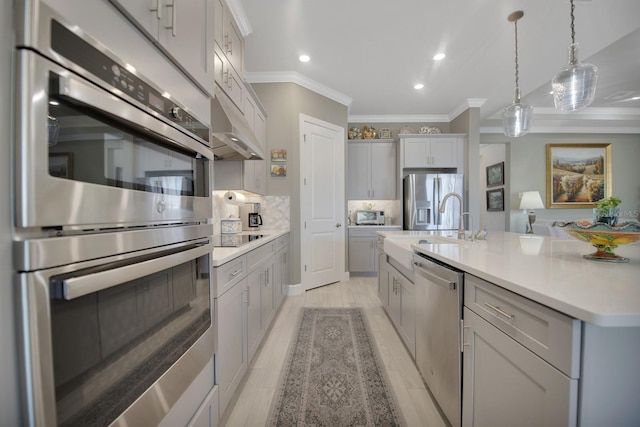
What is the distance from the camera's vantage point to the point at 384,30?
2652mm

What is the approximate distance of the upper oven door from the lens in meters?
0.44

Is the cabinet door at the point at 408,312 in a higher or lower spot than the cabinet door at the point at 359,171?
lower

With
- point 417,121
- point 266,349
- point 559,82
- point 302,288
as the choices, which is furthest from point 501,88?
point 266,349

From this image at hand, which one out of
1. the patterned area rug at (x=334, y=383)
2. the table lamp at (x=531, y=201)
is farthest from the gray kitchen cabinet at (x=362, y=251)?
the table lamp at (x=531, y=201)

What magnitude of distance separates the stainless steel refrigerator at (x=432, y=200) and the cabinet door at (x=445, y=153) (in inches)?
11.9

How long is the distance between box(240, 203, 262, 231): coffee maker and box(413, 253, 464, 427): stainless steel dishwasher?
2.14 metres

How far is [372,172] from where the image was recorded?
4.81 m

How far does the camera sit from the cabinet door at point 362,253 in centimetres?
446

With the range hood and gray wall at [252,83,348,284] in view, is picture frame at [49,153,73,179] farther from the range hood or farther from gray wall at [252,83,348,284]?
gray wall at [252,83,348,284]

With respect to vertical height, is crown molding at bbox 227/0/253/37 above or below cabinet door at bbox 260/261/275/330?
above

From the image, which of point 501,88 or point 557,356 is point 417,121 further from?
point 557,356

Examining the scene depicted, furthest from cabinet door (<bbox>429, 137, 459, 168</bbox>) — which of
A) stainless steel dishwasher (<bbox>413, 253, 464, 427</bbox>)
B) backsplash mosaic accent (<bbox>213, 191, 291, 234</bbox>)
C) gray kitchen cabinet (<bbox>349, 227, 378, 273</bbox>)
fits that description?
stainless steel dishwasher (<bbox>413, 253, 464, 427</bbox>)

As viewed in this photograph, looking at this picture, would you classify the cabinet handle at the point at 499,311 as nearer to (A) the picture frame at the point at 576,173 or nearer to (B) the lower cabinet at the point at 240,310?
(B) the lower cabinet at the point at 240,310

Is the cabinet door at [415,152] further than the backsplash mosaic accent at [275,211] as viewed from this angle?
Yes
